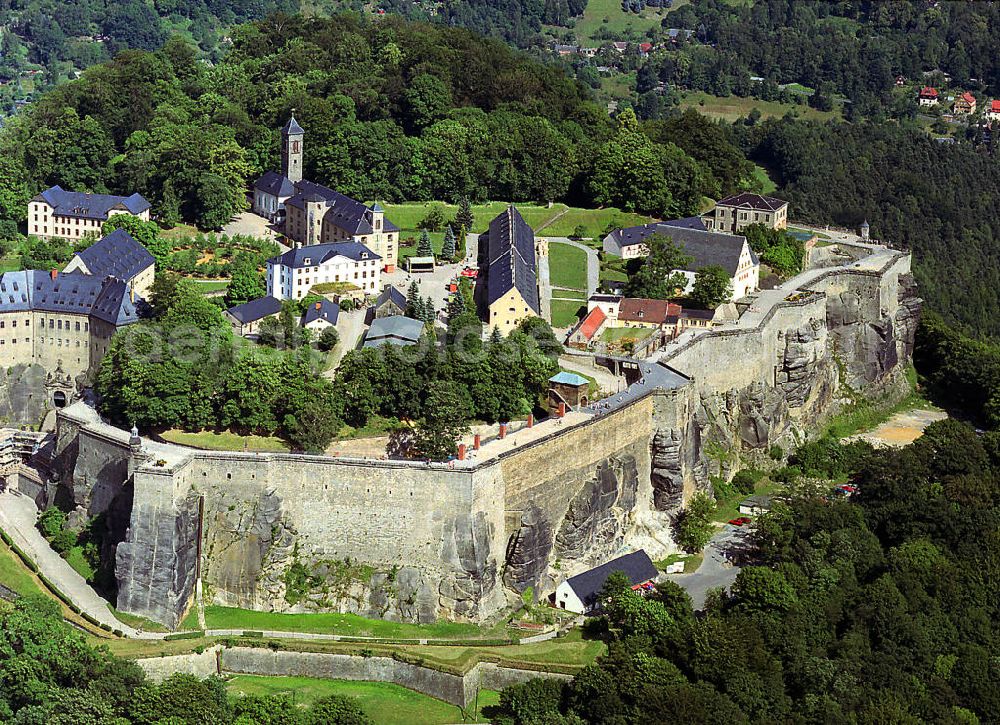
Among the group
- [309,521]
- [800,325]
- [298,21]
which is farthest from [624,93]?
[309,521]

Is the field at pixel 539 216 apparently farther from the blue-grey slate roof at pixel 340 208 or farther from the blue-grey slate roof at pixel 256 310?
the blue-grey slate roof at pixel 256 310

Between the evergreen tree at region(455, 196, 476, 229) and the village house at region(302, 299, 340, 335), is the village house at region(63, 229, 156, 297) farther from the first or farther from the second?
the evergreen tree at region(455, 196, 476, 229)

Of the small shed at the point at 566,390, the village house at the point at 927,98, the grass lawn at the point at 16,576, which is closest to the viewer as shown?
the grass lawn at the point at 16,576

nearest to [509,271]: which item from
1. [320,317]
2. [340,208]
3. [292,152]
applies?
[340,208]

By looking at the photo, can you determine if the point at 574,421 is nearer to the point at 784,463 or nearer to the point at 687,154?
the point at 784,463

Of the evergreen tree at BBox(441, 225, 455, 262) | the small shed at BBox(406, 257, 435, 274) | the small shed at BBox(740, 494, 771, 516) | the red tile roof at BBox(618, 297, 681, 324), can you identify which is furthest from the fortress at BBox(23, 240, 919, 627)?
the evergreen tree at BBox(441, 225, 455, 262)

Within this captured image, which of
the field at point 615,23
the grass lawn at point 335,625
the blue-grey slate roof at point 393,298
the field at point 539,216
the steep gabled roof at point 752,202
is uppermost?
the field at point 615,23

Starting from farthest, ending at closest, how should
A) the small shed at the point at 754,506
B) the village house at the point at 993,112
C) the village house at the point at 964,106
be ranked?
the village house at the point at 964,106, the village house at the point at 993,112, the small shed at the point at 754,506

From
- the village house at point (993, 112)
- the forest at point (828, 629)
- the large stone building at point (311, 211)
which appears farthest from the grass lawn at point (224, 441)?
the village house at point (993, 112)

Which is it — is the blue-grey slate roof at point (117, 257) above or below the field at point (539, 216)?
below
